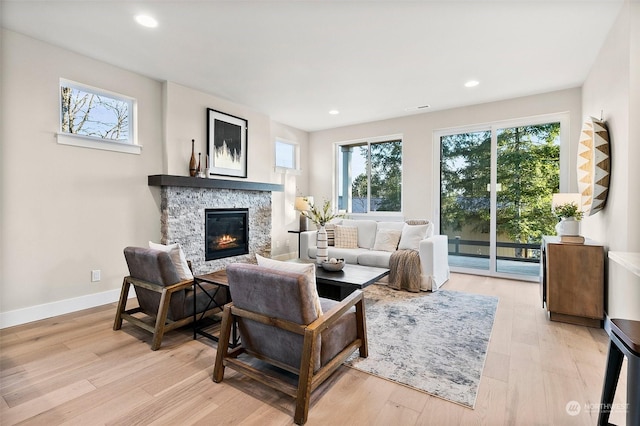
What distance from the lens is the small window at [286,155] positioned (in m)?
6.16

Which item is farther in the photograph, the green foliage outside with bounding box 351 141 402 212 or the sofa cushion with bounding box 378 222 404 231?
the green foliage outside with bounding box 351 141 402 212

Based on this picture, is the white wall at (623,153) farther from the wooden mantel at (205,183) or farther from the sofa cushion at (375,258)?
the wooden mantel at (205,183)

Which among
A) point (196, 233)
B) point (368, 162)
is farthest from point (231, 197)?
point (368, 162)

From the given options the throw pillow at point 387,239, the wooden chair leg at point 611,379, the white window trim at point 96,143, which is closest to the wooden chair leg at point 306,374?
the wooden chair leg at point 611,379

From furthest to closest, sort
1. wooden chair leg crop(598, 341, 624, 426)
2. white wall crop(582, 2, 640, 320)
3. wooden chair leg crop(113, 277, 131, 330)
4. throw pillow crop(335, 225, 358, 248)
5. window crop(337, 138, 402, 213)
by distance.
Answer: window crop(337, 138, 402, 213), throw pillow crop(335, 225, 358, 248), wooden chair leg crop(113, 277, 131, 330), white wall crop(582, 2, 640, 320), wooden chair leg crop(598, 341, 624, 426)

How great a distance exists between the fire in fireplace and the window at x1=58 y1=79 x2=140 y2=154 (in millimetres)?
1374

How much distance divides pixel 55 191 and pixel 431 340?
4001 millimetres

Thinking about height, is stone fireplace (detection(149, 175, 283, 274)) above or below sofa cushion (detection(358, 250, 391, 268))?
above

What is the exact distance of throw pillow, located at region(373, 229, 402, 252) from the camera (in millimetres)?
4641

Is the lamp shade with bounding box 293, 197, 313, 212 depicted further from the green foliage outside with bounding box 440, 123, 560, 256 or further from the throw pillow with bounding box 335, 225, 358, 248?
the green foliage outside with bounding box 440, 123, 560, 256

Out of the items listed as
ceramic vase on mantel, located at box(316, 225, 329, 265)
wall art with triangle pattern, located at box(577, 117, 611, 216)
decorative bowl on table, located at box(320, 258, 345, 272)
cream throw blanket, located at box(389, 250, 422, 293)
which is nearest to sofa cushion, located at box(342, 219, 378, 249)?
cream throw blanket, located at box(389, 250, 422, 293)

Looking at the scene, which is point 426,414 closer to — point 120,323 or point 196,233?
point 120,323

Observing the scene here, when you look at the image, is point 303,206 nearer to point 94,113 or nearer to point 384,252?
point 384,252

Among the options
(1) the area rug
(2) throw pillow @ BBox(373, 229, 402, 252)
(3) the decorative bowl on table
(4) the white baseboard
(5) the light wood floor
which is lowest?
(5) the light wood floor
